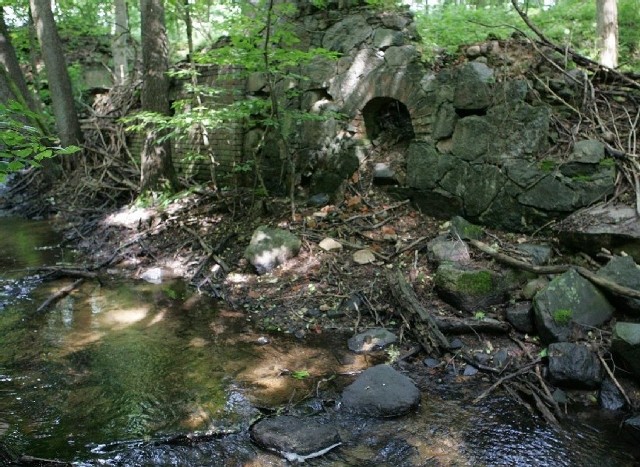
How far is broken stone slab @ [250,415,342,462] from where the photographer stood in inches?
128

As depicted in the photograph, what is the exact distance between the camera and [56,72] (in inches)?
428

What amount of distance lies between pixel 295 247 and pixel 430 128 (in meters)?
2.62

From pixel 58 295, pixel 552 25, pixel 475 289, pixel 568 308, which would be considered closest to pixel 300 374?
pixel 475 289

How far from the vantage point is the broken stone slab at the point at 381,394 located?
3.72 meters

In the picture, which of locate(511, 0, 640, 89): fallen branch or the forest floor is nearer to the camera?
the forest floor

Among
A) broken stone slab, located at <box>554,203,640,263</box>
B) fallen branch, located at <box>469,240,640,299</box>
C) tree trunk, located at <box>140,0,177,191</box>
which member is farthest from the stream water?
tree trunk, located at <box>140,0,177,191</box>

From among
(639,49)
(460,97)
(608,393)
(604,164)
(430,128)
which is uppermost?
(639,49)

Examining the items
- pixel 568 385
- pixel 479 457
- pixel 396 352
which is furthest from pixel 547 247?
pixel 479 457

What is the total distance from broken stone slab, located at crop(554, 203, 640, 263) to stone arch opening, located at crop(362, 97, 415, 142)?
3065mm

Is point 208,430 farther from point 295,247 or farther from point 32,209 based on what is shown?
point 32,209

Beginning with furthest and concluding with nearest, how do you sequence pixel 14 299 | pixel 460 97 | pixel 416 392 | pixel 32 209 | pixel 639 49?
pixel 32 209 → pixel 639 49 → pixel 460 97 → pixel 14 299 → pixel 416 392

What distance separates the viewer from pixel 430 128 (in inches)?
268

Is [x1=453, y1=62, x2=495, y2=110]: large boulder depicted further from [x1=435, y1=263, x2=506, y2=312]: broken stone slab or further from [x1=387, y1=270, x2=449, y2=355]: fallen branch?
[x1=387, y1=270, x2=449, y2=355]: fallen branch

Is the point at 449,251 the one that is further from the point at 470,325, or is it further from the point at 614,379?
the point at 614,379
